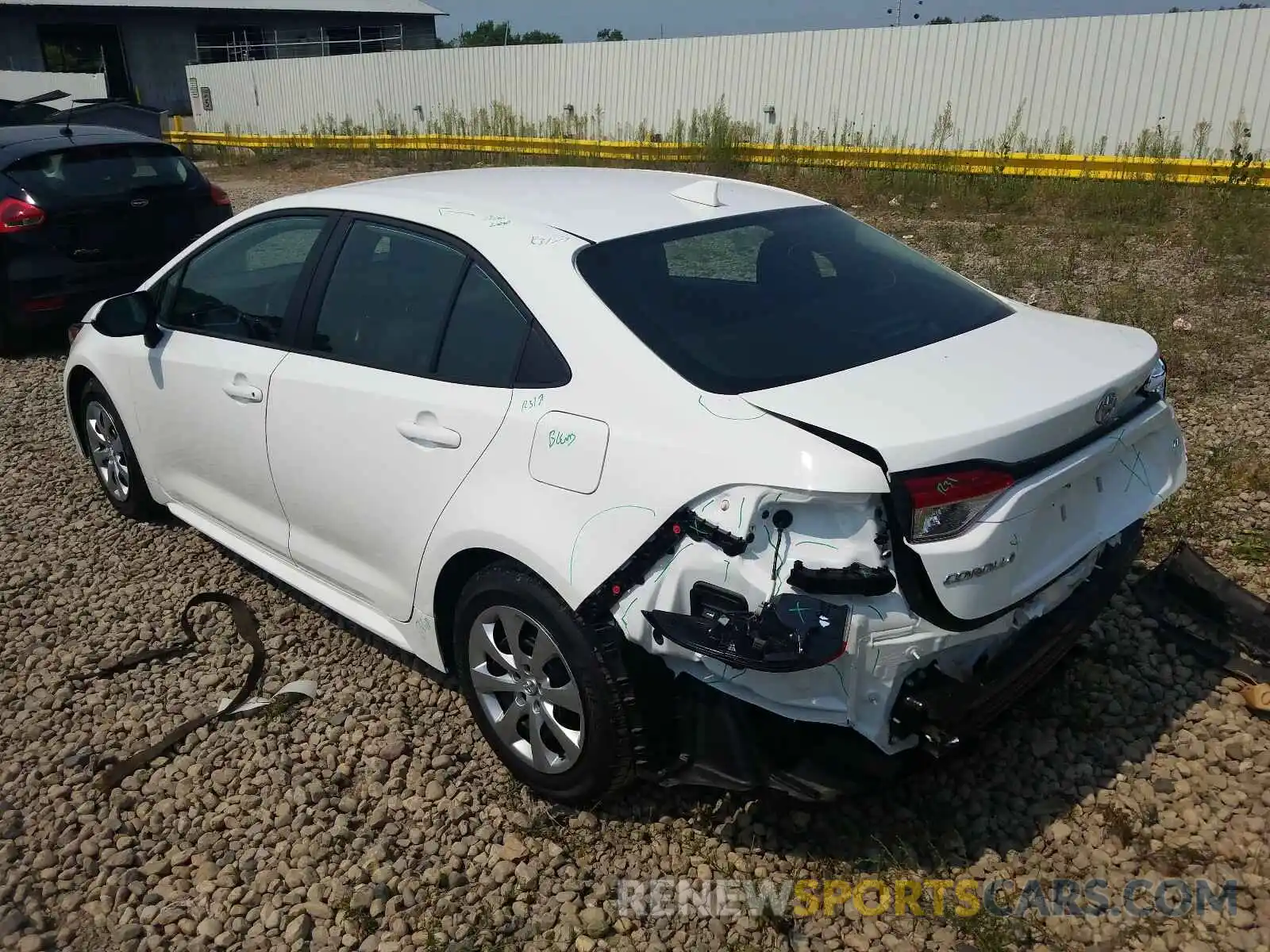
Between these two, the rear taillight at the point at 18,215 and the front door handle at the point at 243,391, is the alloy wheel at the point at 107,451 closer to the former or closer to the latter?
the front door handle at the point at 243,391

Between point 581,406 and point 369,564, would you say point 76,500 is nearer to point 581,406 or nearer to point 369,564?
point 369,564

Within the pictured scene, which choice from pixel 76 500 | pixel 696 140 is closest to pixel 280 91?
pixel 696 140

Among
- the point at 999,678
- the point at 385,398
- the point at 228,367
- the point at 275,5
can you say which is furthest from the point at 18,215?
the point at 275,5

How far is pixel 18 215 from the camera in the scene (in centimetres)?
710

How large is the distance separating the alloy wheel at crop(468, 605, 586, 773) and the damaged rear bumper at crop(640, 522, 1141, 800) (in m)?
0.32

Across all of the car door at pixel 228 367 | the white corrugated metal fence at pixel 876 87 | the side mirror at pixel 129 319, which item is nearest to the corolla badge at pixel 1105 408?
the car door at pixel 228 367

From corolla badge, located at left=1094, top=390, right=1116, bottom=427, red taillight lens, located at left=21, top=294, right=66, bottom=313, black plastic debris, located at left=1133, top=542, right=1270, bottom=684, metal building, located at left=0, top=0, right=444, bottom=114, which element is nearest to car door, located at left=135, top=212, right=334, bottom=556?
corolla badge, located at left=1094, top=390, right=1116, bottom=427

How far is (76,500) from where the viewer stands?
530 cm

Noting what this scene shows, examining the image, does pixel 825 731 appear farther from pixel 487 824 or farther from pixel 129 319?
pixel 129 319

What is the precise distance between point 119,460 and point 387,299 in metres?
2.42

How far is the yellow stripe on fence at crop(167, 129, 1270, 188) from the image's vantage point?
1248cm

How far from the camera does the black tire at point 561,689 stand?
2.57m

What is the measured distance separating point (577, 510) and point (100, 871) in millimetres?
1781

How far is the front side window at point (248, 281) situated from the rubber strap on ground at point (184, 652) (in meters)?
1.13
